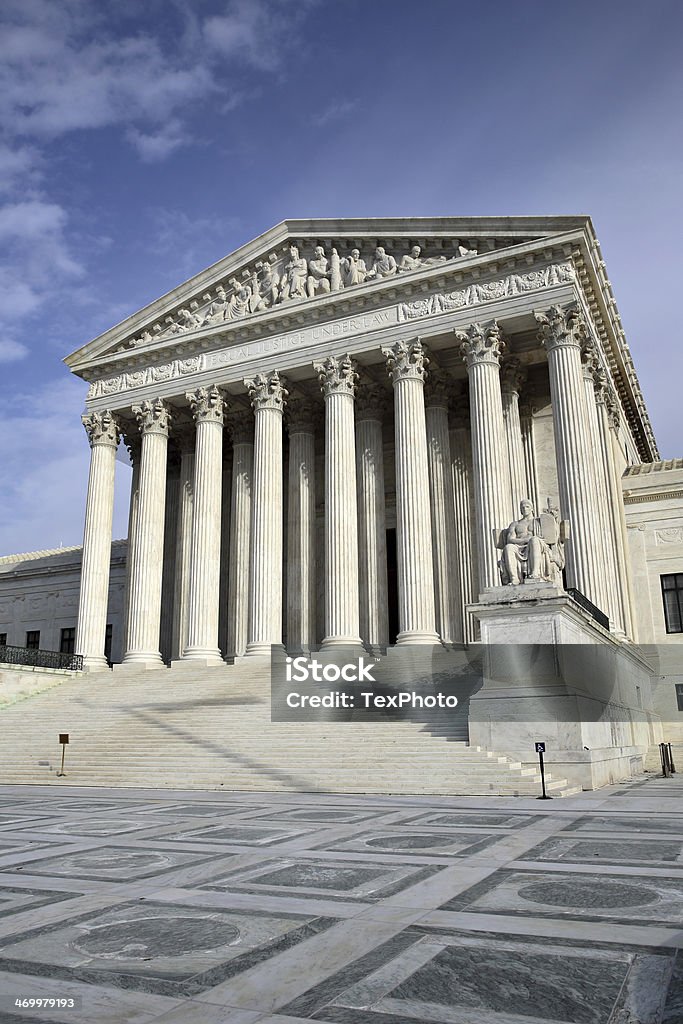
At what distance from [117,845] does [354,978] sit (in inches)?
223

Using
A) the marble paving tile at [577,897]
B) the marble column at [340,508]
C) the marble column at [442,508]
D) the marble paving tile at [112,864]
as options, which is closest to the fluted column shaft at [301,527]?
the marble column at [340,508]

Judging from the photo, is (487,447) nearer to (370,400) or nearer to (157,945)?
(370,400)

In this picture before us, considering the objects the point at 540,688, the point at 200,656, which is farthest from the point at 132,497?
the point at 540,688

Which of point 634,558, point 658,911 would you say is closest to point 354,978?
point 658,911

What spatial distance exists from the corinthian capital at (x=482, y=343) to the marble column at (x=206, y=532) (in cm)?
1137

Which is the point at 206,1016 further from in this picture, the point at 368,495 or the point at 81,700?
the point at 368,495

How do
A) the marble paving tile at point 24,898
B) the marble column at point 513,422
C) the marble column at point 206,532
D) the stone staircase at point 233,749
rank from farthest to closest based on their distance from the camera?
the marble column at point 206,532
the marble column at point 513,422
the stone staircase at point 233,749
the marble paving tile at point 24,898

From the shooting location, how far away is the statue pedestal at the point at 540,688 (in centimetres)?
1759

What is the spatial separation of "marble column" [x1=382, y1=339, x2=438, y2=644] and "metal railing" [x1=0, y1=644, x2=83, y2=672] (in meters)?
14.4

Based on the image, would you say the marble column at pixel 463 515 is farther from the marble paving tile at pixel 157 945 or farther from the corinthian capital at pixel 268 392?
the marble paving tile at pixel 157 945

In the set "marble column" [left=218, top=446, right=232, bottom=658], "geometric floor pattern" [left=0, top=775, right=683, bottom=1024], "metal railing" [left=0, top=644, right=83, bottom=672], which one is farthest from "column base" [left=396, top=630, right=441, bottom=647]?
"geometric floor pattern" [left=0, top=775, right=683, bottom=1024]

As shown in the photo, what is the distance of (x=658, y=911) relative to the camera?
561 cm

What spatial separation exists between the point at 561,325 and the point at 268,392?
12.2 m

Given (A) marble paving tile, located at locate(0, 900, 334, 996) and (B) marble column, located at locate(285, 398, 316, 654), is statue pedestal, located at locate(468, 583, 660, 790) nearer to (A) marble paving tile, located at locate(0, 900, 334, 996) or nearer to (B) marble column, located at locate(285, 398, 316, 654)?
(A) marble paving tile, located at locate(0, 900, 334, 996)
